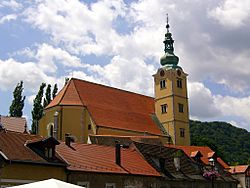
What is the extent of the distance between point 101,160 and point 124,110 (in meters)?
29.3

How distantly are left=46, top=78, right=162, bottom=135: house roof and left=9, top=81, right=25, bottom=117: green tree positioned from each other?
11.2 meters

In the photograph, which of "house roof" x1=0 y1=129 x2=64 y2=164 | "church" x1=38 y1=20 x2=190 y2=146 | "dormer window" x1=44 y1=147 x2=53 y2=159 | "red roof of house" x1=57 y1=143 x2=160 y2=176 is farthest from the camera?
"church" x1=38 y1=20 x2=190 y2=146

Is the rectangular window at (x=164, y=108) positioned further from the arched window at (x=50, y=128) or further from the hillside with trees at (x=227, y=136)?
the hillside with trees at (x=227, y=136)

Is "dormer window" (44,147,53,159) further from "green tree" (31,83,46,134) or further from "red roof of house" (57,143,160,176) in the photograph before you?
"green tree" (31,83,46,134)

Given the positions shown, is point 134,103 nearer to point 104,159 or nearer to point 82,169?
point 104,159

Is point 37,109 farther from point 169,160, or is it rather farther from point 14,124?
point 169,160

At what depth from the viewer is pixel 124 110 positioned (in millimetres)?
61094

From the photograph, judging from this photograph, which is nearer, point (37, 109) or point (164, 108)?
point (37, 109)

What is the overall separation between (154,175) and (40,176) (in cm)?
1209

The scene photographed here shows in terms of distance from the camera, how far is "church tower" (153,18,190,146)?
217 feet

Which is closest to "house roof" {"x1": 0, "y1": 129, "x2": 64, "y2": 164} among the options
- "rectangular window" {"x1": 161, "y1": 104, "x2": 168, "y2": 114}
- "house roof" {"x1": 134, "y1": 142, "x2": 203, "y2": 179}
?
"house roof" {"x1": 134, "y1": 142, "x2": 203, "y2": 179}

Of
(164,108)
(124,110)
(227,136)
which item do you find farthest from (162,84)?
(227,136)

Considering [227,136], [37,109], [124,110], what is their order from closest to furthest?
[124,110] < [37,109] < [227,136]

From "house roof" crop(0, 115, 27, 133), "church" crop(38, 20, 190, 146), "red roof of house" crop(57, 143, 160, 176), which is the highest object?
"church" crop(38, 20, 190, 146)
